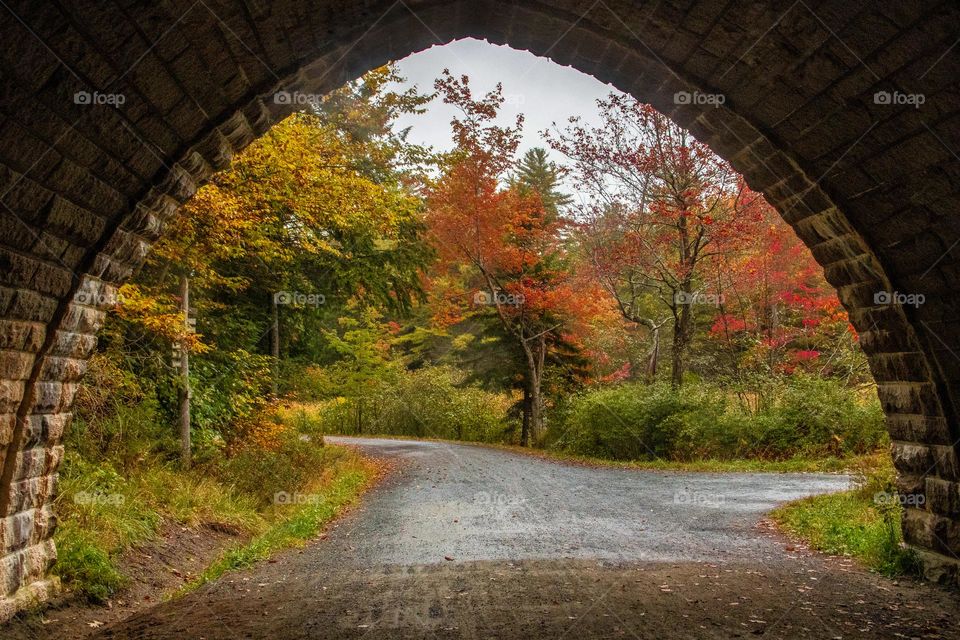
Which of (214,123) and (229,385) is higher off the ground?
(214,123)

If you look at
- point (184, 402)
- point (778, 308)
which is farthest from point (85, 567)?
point (778, 308)

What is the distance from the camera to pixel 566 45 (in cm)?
522

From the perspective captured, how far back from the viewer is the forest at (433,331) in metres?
8.62

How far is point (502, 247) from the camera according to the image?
2030cm

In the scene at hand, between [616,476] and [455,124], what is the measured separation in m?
Result: 10.5

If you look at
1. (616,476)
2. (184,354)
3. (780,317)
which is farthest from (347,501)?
(780,317)

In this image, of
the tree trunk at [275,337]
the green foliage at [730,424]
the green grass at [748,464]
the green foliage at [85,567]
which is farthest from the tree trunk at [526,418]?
the green foliage at [85,567]

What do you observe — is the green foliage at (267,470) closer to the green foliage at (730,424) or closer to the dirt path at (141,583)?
the dirt path at (141,583)

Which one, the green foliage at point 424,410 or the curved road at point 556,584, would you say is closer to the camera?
the curved road at point 556,584

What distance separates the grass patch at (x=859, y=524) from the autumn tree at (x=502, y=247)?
452 inches

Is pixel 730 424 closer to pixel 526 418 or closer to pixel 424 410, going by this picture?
pixel 526 418

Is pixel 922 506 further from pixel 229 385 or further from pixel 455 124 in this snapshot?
pixel 455 124

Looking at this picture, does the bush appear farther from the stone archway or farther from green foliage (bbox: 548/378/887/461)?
green foliage (bbox: 548/378/887/461)

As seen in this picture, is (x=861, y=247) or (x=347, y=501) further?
(x=347, y=501)
